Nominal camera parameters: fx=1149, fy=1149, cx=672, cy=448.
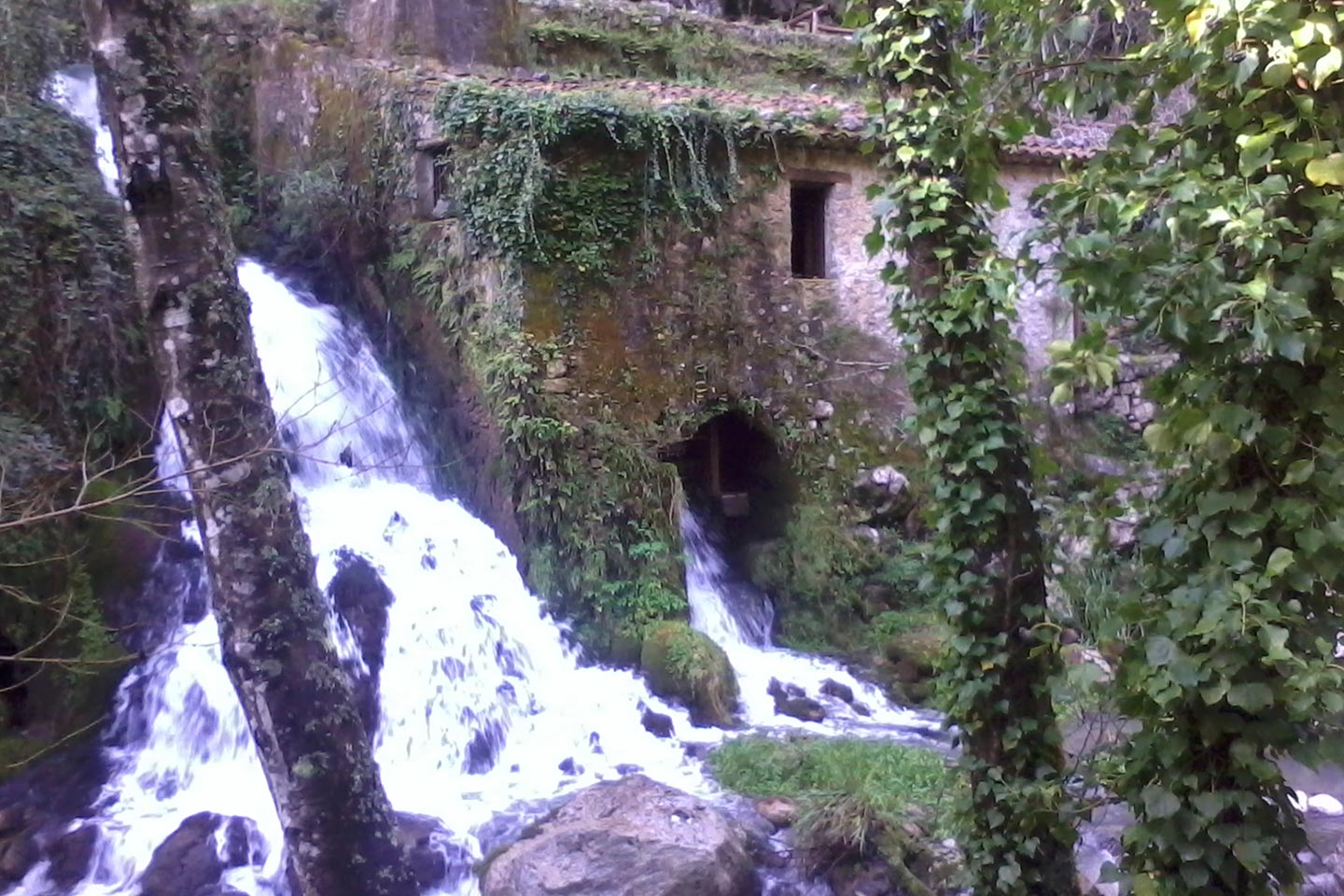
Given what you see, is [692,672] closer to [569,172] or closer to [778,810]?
[778,810]

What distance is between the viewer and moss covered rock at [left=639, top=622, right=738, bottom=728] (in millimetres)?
8203

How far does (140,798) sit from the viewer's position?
6.74m

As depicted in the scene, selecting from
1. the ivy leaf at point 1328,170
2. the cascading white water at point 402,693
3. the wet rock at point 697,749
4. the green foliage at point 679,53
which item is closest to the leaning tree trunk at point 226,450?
the cascading white water at point 402,693

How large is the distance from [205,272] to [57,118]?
17.5 ft

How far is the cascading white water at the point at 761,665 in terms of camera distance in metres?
8.31

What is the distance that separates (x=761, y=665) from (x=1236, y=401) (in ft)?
23.0

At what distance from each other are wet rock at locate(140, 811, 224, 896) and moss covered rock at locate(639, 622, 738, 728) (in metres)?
3.19

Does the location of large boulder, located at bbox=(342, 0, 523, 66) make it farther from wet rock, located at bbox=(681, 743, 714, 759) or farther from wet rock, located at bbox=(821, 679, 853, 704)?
wet rock, located at bbox=(681, 743, 714, 759)

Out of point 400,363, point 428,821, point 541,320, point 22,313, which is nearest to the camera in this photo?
point 428,821

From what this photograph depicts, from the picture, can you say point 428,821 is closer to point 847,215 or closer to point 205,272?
point 205,272

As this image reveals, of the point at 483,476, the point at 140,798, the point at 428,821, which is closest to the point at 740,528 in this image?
the point at 483,476

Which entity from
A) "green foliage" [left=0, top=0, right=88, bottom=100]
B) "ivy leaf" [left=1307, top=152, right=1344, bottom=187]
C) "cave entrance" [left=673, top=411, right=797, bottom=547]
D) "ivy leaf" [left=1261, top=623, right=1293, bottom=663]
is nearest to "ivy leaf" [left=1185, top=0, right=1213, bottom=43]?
"ivy leaf" [left=1307, top=152, right=1344, bottom=187]

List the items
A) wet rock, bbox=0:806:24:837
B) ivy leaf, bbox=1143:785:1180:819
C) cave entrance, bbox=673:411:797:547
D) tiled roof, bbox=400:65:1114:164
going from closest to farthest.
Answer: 1. ivy leaf, bbox=1143:785:1180:819
2. wet rock, bbox=0:806:24:837
3. tiled roof, bbox=400:65:1114:164
4. cave entrance, bbox=673:411:797:547

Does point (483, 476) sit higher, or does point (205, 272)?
point (205, 272)
